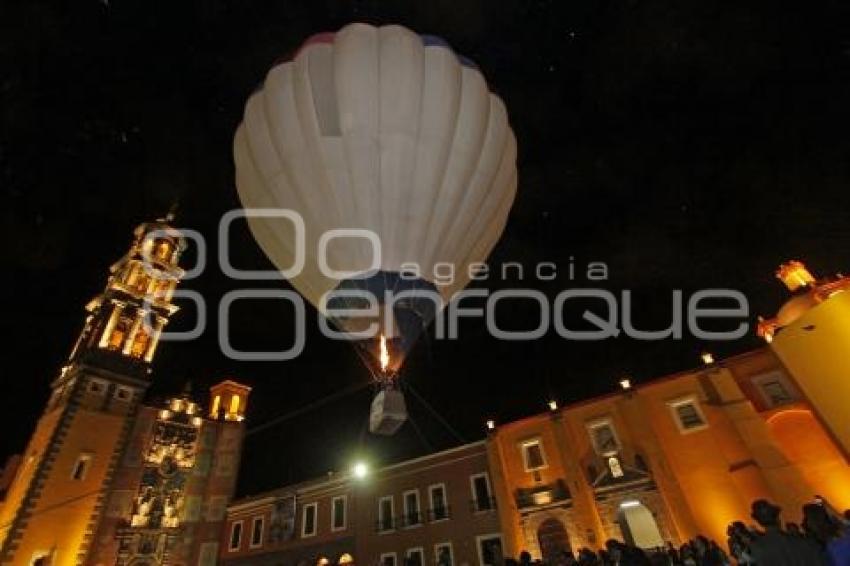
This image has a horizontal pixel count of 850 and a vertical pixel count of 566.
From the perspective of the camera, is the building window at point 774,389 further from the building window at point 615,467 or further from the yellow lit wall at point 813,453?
the building window at point 615,467

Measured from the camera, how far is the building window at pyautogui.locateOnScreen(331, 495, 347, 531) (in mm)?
26036

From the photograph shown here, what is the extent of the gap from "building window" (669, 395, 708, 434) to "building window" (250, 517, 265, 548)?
969 inches

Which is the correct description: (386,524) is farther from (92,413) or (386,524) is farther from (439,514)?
(92,413)

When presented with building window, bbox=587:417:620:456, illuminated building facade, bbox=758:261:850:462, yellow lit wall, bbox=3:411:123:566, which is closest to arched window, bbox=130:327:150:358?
yellow lit wall, bbox=3:411:123:566

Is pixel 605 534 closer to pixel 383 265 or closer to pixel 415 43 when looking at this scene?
pixel 383 265

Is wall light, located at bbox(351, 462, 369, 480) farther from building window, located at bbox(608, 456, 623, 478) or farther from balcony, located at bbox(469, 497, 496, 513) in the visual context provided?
building window, located at bbox(608, 456, 623, 478)

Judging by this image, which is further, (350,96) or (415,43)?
(415,43)

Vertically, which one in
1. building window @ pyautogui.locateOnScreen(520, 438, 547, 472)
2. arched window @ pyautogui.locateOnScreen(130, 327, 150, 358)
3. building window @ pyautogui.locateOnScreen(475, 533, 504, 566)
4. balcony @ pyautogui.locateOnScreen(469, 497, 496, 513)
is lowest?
building window @ pyautogui.locateOnScreen(475, 533, 504, 566)

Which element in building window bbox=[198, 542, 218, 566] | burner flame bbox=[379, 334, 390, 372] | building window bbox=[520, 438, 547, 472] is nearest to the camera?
burner flame bbox=[379, 334, 390, 372]

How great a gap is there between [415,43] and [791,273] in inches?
935

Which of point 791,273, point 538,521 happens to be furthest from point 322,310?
point 791,273

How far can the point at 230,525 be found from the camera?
3111 centimetres

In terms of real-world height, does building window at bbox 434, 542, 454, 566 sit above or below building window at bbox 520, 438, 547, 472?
below

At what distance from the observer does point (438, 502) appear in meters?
23.5
